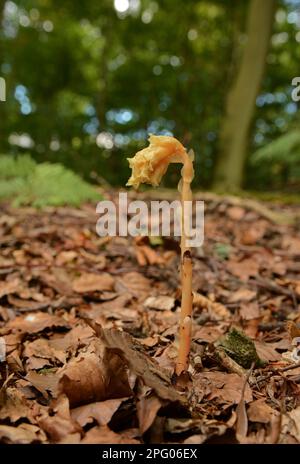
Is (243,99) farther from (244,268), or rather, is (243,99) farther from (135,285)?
(135,285)

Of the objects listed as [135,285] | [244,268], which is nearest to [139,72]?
[244,268]

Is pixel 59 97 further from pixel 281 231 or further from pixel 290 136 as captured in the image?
pixel 281 231

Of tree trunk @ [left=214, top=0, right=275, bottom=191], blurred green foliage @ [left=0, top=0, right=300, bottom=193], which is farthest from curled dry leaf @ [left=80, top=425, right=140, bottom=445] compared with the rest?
blurred green foliage @ [left=0, top=0, right=300, bottom=193]

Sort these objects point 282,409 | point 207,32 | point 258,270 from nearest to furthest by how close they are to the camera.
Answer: point 282,409, point 258,270, point 207,32

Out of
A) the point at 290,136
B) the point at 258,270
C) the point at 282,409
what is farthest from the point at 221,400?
the point at 290,136

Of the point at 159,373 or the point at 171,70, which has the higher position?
the point at 171,70

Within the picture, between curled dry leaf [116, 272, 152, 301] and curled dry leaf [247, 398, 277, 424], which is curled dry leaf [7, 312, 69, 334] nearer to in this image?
curled dry leaf [116, 272, 152, 301]

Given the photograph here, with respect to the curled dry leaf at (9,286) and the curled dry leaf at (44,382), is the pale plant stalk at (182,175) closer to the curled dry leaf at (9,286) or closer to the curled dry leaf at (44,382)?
the curled dry leaf at (44,382)
